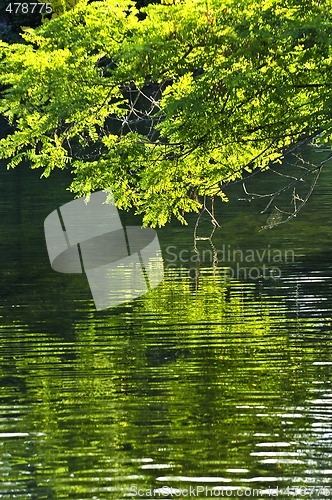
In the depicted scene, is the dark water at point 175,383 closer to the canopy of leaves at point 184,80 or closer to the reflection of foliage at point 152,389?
the reflection of foliage at point 152,389

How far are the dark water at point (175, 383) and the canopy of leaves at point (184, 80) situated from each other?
231 centimetres

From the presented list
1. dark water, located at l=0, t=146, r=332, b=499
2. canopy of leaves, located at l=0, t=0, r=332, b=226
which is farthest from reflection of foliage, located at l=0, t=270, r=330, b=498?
canopy of leaves, located at l=0, t=0, r=332, b=226

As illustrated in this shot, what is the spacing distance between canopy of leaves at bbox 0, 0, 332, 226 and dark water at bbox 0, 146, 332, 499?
2.31m

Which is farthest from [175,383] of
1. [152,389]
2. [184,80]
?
[184,80]

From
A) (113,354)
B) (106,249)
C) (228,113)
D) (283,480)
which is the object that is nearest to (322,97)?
(228,113)

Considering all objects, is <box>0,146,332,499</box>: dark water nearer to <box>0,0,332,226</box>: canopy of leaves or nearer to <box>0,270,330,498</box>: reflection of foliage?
<box>0,270,330,498</box>: reflection of foliage

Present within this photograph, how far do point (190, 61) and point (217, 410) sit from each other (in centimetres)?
601

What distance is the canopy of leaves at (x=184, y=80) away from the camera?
14.7m

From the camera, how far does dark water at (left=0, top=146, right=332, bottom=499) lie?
9789 mm

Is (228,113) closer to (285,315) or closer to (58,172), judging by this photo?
(285,315)

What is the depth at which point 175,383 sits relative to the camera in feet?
42.1

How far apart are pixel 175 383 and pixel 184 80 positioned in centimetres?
576

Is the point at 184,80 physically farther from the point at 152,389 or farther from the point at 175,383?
the point at 152,389

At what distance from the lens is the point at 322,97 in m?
15.2
